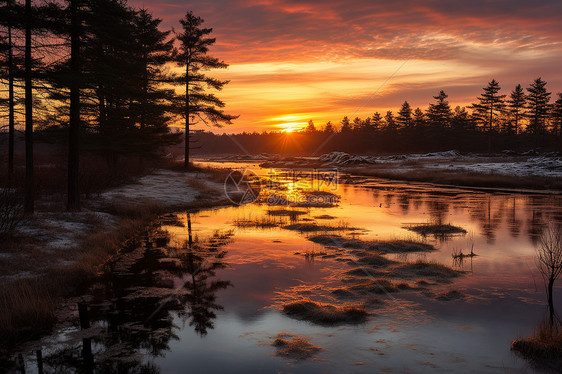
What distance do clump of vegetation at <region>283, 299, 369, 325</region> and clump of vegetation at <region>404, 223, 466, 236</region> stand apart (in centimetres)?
1043

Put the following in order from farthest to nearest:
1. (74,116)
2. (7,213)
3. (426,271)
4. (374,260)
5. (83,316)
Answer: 1. (74,116)
2. (374,260)
3. (7,213)
4. (426,271)
5. (83,316)

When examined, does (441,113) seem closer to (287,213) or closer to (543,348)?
(287,213)

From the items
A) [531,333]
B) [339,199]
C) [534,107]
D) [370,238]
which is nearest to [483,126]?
[534,107]

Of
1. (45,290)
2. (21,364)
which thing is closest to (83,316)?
(45,290)

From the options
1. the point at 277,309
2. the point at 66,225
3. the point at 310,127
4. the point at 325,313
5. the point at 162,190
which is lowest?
the point at 277,309

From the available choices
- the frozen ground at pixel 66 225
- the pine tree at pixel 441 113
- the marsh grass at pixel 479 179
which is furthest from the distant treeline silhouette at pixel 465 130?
the frozen ground at pixel 66 225

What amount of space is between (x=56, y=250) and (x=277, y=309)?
8.11 metres

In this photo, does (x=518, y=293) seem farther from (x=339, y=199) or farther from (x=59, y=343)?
(x=339, y=199)

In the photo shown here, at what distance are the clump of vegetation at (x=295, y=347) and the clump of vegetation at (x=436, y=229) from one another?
1228 centimetres

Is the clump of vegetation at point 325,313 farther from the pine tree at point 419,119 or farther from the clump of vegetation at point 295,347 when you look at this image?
the pine tree at point 419,119

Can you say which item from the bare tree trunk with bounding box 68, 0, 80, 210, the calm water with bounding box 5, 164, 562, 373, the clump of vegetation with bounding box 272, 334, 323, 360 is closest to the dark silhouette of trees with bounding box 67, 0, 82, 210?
the bare tree trunk with bounding box 68, 0, 80, 210

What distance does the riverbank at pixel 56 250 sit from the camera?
28.4 feet

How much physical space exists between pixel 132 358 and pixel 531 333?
323 inches

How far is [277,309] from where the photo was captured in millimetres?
9875
